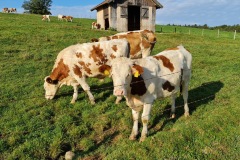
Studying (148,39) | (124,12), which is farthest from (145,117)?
(124,12)

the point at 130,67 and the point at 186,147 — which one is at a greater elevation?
the point at 130,67

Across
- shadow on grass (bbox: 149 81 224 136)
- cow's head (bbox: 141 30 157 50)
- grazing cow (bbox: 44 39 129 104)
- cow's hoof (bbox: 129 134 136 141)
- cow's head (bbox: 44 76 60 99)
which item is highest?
cow's head (bbox: 141 30 157 50)

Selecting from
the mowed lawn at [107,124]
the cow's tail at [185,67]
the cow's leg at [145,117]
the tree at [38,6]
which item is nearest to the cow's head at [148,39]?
the mowed lawn at [107,124]

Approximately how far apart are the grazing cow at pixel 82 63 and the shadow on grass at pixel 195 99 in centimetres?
271

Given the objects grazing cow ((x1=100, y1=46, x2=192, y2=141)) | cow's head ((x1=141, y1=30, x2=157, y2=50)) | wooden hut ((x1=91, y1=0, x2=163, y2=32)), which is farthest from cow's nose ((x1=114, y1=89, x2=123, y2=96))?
wooden hut ((x1=91, y1=0, x2=163, y2=32))

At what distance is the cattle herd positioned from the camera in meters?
6.34

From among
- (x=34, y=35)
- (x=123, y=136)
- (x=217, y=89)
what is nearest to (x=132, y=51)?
(x=217, y=89)

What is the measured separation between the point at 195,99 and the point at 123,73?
4804 mm

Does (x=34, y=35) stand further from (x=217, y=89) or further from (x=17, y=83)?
(x=217, y=89)

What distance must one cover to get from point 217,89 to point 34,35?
16.1 metres

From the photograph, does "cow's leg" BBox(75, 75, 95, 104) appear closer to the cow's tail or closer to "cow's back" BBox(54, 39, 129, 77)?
"cow's back" BBox(54, 39, 129, 77)

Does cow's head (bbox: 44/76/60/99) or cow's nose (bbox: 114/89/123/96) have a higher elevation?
cow's nose (bbox: 114/89/123/96)

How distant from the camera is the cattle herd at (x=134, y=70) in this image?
6344 millimetres

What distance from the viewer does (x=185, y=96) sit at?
28.3 feet
